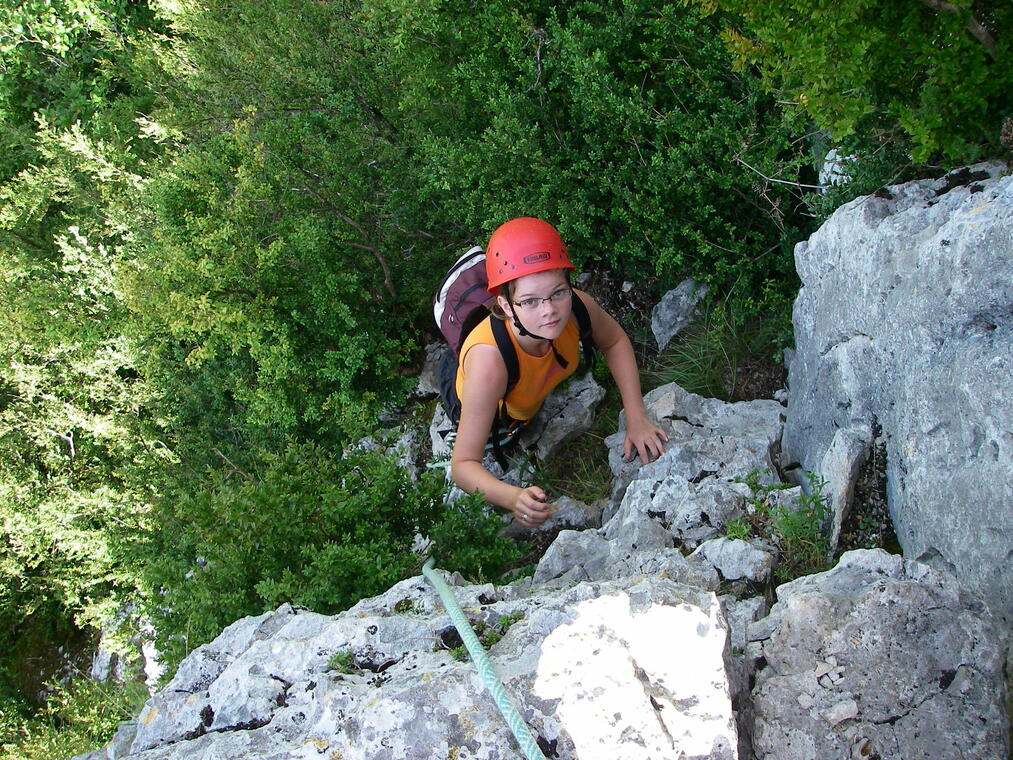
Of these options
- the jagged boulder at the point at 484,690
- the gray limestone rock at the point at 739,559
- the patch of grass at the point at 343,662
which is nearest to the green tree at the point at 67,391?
the jagged boulder at the point at 484,690

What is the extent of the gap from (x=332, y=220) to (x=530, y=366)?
333 centimetres

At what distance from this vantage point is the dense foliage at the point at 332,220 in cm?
438

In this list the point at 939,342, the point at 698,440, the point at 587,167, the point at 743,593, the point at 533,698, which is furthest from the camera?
the point at 587,167

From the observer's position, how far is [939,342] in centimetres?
347

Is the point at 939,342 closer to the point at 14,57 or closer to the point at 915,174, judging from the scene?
the point at 915,174

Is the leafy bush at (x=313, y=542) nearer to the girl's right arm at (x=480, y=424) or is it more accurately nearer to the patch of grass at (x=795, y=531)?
the girl's right arm at (x=480, y=424)

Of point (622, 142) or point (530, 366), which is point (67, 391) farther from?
point (622, 142)

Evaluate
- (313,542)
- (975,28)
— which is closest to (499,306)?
(313,542)

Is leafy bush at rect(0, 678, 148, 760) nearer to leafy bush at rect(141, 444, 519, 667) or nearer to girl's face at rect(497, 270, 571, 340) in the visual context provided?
leafy bush at rect(141, 444, 519, 667)

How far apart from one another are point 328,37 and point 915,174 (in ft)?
21.8

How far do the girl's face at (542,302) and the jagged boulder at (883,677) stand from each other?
231 cm

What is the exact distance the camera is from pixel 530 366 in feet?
16.4

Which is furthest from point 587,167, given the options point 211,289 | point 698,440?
point 211,289

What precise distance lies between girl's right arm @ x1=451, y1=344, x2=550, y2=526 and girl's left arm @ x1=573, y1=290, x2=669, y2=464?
875 mm
